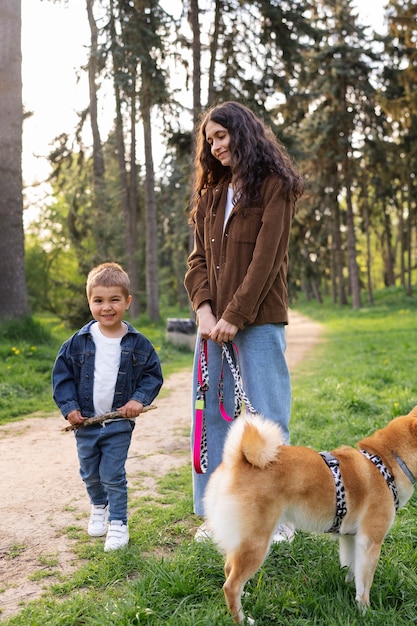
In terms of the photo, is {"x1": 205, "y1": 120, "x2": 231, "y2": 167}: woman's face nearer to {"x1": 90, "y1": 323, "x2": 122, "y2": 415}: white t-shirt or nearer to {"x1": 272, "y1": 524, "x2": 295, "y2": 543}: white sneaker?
{"x1": 90, "y1": 323, "x2": 122, "y2": 415}: white t-shirt

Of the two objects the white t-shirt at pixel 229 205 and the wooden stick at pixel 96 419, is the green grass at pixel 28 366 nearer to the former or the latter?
the wooden stick at pixel 96 419

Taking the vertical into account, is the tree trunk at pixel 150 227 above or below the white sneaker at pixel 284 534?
above

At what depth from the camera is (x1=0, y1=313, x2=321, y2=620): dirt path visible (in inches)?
Result: 129

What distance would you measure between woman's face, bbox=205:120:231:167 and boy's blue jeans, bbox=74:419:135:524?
1.75 m

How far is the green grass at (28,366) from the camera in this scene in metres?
7.55

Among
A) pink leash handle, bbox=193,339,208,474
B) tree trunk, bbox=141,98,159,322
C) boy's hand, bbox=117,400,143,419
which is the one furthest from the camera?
tree trunk, bbox=141,98,159,322

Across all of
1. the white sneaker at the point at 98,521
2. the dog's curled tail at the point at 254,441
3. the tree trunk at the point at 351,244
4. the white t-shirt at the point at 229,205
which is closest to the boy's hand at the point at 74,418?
the white sneaker at the point at 98,521

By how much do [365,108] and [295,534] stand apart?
24.1 meters

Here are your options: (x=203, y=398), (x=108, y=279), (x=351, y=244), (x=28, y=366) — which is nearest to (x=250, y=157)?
(x=108, y=279)

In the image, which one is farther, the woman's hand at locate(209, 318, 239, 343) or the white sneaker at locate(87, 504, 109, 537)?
the white sneaker at locate(87, 504, 109, 537)

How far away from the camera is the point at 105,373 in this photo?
3.69 metres

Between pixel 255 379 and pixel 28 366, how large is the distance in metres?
6.29

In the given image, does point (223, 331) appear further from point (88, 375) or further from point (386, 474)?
point (386, 474)

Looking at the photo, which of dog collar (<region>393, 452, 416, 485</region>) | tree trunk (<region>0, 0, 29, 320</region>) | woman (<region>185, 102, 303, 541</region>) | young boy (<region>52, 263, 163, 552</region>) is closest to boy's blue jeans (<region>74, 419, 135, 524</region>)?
young boy (<region>52, 263, 163, 552</region>)
